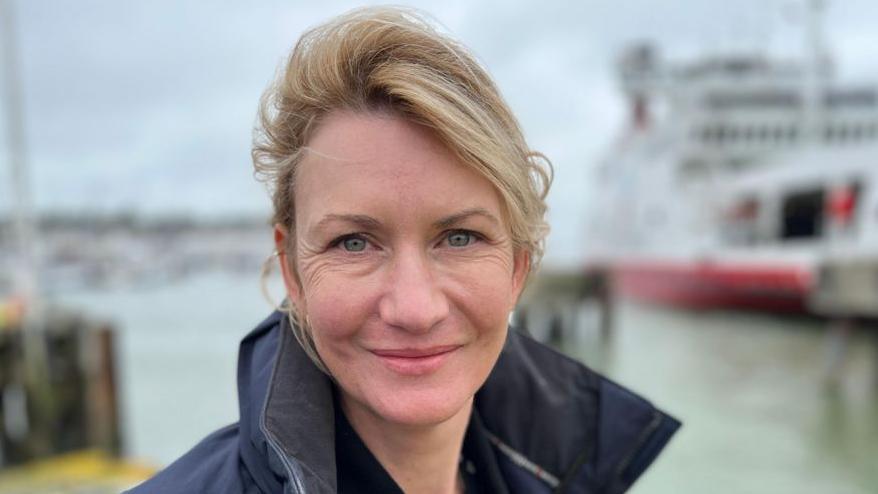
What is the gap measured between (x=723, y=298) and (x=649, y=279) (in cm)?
706

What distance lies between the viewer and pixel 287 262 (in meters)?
1.51

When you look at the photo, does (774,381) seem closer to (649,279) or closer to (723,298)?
(723,298)

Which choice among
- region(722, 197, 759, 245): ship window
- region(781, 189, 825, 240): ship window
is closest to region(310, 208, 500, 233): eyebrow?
region(781, 189, 825, 240): ship window

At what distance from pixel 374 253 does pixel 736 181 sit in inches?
1229

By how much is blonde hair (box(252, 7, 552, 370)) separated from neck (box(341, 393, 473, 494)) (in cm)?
44

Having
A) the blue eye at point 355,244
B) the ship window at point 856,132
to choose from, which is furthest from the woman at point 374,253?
the ship window at point 856,132

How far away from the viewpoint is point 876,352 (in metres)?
15.7

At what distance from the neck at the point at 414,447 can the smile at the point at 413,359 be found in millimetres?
180

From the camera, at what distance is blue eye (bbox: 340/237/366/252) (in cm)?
133

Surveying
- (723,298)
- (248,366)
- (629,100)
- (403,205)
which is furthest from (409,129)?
(629,100)

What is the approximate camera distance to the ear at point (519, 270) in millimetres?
1518

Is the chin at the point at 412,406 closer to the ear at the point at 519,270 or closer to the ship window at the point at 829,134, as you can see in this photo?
the ear at the point at 519,270

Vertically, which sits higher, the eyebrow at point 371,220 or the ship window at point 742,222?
the eyebrow at point 371,220

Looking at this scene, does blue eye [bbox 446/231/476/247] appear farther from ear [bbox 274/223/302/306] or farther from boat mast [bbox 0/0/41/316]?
boat mast [bbox 0/0/41/316]
